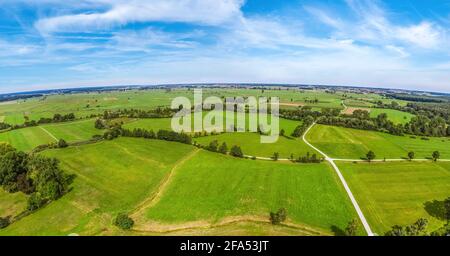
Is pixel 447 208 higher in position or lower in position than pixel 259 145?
lower

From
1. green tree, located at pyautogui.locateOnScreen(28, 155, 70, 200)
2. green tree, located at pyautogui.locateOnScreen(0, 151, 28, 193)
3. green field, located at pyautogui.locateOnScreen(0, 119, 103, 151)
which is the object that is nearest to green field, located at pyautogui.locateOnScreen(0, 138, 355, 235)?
green tree, located at pyautogui.locateOnScreen(28, 155, 70, 200)

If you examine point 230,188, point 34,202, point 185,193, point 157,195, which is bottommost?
point 157,195

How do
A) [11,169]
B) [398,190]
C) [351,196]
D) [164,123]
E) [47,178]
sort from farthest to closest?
[164,123] → [11,169] → [398,190] → [47,178] → [351,196]

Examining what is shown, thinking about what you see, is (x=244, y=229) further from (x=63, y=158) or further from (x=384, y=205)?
(x=63, y=158)

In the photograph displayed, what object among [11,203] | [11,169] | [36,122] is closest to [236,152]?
[11,203]

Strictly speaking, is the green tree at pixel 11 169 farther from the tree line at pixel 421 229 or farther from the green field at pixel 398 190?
the green field at pixel 398 190

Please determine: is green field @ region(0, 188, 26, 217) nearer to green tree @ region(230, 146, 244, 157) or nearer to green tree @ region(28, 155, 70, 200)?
green tree @ region(28, 155, 70, 200)

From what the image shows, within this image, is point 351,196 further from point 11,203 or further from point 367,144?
point 11,203
